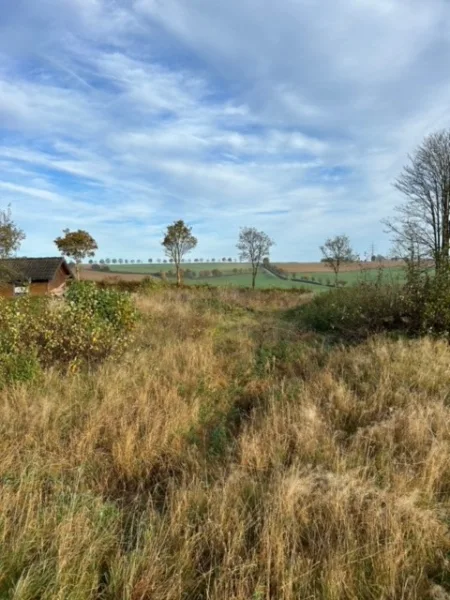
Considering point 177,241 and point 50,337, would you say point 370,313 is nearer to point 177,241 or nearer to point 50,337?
point 50,337

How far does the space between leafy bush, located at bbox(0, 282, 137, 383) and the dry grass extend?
1.77 feet

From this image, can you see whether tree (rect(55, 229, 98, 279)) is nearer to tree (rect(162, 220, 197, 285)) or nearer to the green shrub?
tree (rect(162, 220, 197, 285))

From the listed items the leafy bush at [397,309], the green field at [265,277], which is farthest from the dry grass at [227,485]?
the green field at [265,277]

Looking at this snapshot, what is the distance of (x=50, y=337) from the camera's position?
6.00 meters

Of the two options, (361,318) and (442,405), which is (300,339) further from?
A: (442,405)

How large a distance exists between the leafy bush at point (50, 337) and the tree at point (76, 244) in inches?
1374

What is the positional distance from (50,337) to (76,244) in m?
36.5

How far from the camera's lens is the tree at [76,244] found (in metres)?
39.4

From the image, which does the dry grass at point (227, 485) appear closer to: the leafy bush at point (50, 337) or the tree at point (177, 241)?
the leafy bush at point (50, 337)

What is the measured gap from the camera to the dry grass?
7.02 feet

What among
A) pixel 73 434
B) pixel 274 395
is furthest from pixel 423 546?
pixel 73 434

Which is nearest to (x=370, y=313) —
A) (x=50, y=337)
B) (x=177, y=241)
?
(x=50, y=337)

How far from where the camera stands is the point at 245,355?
760 centimetres

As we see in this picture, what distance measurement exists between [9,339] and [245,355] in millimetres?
4187
